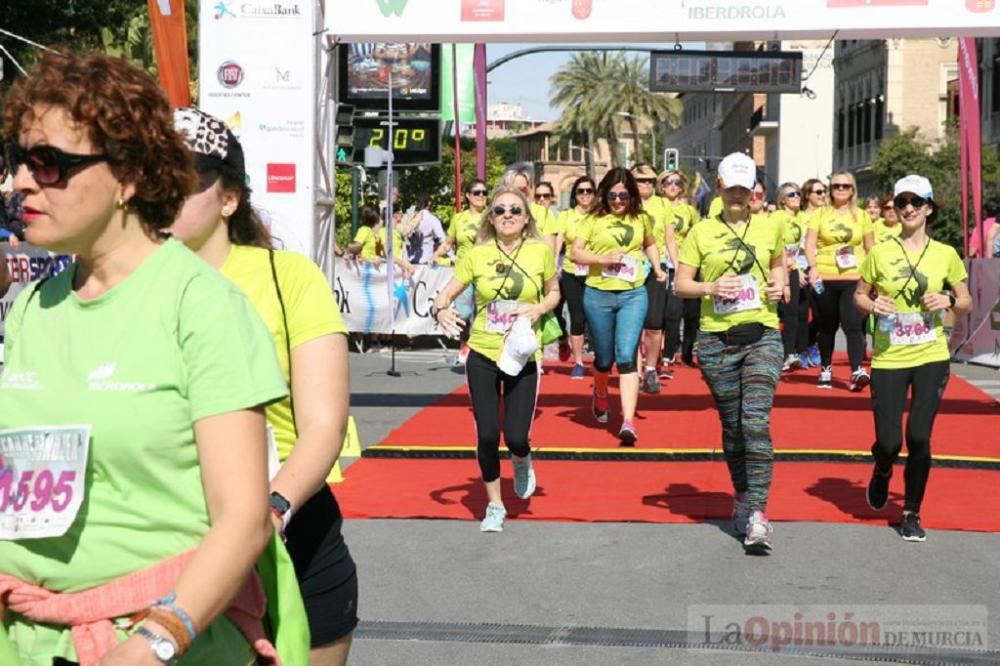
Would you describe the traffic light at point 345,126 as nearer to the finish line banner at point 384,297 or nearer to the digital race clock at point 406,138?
the finish line banner at point 384,297

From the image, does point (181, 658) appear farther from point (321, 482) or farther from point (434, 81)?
point (434, 81)

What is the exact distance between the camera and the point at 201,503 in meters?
2.42

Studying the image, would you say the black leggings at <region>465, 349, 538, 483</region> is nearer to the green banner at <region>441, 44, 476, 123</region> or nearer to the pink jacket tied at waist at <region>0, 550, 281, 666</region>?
the pink jacket tied at waist at <region>0, 550, 281, 666</region>

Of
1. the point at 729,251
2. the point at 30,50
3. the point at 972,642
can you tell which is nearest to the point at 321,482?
the point at 972,642

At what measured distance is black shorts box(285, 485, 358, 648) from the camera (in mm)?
3391

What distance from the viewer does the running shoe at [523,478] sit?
343 inches

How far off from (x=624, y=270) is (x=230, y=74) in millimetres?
3359

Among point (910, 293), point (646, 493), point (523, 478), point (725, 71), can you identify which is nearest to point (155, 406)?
point (910, 293)

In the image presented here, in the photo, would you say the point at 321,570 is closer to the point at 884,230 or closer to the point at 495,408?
the point at 495,408

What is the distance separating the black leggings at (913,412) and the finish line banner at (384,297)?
10.9 m

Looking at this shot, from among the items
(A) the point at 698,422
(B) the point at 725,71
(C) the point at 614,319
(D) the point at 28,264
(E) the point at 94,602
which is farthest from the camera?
(B) the point at 725,71

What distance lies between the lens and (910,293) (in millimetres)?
8133

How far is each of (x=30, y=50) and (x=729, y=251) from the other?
2797cm

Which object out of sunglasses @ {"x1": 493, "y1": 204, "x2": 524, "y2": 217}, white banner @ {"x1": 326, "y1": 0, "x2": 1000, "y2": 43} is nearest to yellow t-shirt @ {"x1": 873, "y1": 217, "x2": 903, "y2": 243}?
white banner @ {"x1": 326, "y1": 0, "x2": 1000, "y2": 43}
